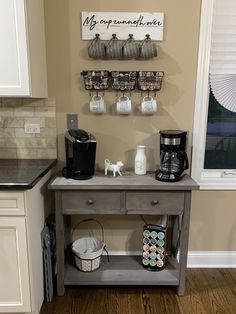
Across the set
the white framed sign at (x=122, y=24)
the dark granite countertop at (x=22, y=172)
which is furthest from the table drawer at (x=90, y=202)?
the white framed sign at (x=122, y=24)

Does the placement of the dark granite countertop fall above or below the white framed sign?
below

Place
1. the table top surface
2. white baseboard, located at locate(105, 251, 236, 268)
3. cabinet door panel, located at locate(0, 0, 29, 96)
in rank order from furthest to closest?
white baseboard, located at locate(105, 251, 236, 268), the table top surface, cabinet door panel, located at locate(0, 0, 29, 96)

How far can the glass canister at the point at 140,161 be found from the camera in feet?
6.76

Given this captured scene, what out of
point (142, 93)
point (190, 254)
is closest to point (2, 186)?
point (142, 93)

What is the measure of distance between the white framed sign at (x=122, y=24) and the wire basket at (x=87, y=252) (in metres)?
1.49

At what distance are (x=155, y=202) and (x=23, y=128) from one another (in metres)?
1.17

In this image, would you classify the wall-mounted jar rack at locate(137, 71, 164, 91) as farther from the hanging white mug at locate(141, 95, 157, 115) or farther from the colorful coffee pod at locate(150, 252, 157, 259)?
the colorful coffee pod at locate(150, 252, 157, 259)

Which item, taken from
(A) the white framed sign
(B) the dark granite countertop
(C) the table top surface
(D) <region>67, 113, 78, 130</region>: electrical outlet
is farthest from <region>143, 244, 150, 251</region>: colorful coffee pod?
(A) the white framed sign

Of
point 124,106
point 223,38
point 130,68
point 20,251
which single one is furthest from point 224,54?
point 20,251

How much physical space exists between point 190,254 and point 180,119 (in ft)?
3.86

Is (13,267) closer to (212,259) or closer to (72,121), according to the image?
(72,121)

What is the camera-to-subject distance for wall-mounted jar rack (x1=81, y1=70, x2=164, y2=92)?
6.66 feet

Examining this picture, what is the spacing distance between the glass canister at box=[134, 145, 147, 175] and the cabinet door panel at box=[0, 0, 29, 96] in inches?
34.6

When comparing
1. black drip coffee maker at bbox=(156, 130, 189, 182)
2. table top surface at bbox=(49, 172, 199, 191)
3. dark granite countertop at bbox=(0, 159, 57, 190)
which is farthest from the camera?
black drip coffee maker at bbox=(156, 130, 189, 182)
